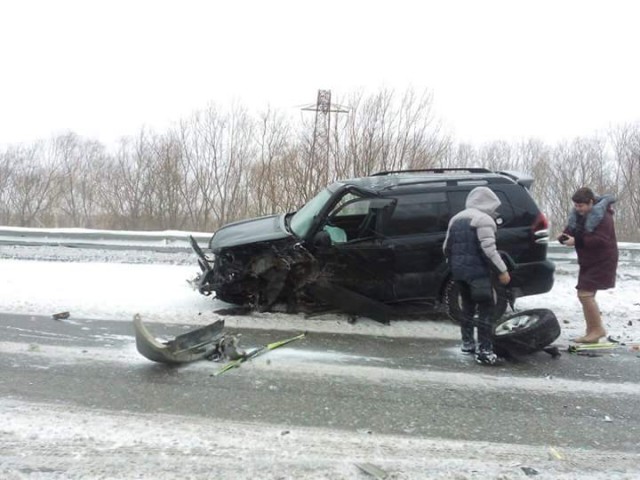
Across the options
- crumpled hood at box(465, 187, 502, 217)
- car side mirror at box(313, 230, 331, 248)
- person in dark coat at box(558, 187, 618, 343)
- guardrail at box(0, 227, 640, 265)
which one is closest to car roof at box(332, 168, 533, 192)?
car side mirror at box(313, 230, 331, 248)

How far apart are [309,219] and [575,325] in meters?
3.69

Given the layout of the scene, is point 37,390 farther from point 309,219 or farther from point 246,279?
point 309,219

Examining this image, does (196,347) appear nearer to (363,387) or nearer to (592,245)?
(363,387)

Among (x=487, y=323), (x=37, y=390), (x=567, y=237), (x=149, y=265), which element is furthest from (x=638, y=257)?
(x=37, y=390)

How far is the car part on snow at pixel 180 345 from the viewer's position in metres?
4.36

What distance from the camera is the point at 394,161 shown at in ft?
57.4

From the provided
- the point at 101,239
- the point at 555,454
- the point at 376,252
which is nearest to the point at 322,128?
the point at 101,239

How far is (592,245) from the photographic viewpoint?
16.9 feet

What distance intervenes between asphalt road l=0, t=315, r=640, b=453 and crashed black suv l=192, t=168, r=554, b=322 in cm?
79

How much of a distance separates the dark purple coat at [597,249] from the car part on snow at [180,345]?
405 cm

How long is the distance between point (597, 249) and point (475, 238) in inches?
62.5

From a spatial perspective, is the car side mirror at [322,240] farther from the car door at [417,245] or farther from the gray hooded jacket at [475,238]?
the gray hooded jacket at [475,238]

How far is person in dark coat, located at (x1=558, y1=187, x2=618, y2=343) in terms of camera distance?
511 cm

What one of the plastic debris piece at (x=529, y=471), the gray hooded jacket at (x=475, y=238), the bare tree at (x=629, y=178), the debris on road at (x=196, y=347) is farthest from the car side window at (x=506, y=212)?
the bare tree at (x=629, y=178)
